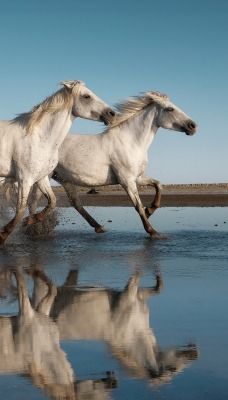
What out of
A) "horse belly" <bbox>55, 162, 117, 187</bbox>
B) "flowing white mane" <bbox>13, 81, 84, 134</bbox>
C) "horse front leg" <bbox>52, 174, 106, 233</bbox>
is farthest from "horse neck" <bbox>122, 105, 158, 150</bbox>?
"flowing white mane" <bbox>13, 81, 84, 134</bbox>

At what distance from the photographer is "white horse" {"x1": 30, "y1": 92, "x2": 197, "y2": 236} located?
37.6 feet

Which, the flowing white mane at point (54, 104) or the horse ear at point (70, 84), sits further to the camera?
the horse ear at point (70, 84)

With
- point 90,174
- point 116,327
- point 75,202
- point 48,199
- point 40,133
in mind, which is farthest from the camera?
point 75,202

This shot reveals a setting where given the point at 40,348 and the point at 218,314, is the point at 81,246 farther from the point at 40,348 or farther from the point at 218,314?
the point at 40,348

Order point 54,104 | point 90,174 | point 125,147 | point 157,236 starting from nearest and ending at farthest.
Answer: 1. point 54,104
2. point 157,236
3. point 125,147
4. point 90,174

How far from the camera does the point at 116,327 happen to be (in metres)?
4.29

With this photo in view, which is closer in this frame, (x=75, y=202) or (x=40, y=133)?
(x=40, y=133)

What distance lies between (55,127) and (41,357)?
6719 mm

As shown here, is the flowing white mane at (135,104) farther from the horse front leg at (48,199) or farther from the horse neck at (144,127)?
the horse front leg at (48,199)

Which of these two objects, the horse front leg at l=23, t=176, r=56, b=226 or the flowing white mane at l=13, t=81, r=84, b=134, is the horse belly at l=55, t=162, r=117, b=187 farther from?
the flowing white mane at l=13, t=81, r=84, b=134

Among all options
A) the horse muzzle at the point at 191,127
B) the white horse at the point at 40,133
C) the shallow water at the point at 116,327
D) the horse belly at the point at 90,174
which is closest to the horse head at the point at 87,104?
the white horse at the point at 40,133

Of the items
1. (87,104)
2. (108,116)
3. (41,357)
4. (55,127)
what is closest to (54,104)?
(55,127)

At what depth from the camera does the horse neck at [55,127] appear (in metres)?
9.90

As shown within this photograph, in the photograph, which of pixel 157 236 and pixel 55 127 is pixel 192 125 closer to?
pixel 157 236
